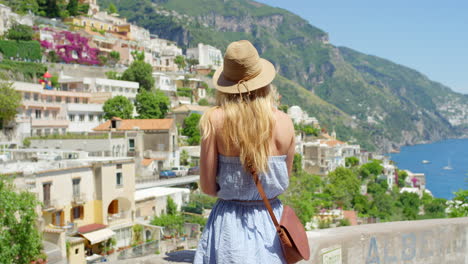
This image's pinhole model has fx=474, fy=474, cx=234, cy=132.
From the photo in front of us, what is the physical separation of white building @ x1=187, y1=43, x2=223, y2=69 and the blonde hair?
99922mm

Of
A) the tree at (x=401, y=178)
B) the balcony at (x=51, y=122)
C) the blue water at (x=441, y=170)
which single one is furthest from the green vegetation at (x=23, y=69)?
the blue water at (x=441, y=170)

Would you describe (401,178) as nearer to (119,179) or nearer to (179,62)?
(179,62)

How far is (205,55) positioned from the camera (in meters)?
107

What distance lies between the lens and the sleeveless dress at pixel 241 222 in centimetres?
289

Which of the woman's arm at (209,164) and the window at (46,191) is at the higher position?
the woman's arm at (209,164)

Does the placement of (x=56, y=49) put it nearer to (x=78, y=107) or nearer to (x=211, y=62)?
(x=78, y=107)

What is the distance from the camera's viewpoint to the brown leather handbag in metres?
2.91

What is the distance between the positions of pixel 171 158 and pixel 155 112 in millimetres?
11707

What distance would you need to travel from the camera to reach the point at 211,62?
10806 cm

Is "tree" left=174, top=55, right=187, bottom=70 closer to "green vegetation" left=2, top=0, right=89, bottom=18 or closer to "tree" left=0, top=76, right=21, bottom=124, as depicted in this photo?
"green vegetation" left=2, top=0, right=89, bottom=18

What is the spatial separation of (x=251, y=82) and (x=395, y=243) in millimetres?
2827

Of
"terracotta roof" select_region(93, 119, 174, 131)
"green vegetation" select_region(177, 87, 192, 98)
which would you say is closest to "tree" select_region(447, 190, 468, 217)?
"terracotta roof" select_region(93, 119, 174, 131)

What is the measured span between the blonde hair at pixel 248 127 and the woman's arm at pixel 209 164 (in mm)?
55

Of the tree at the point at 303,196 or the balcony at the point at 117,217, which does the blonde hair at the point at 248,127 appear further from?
the tree at the point at 303,196
